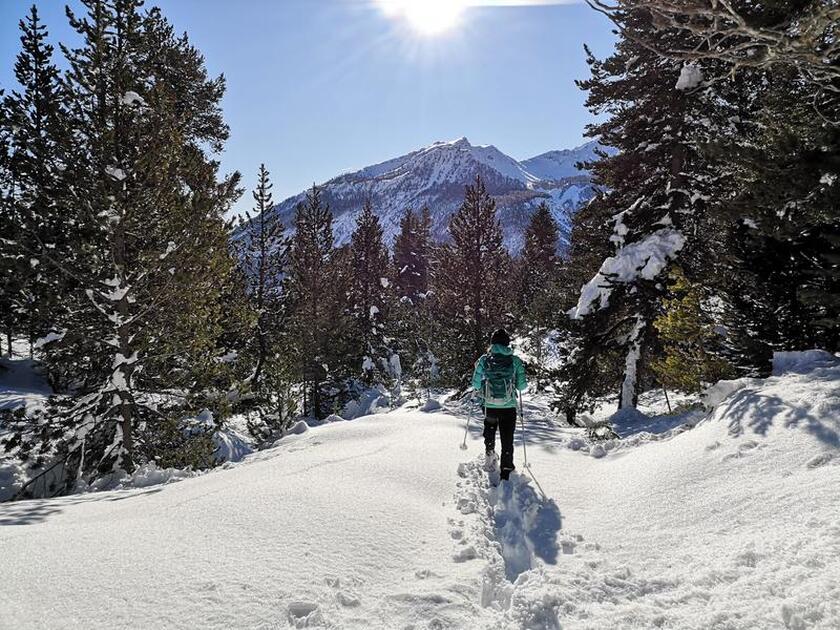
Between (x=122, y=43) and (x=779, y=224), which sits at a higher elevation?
(x=122, y=43)

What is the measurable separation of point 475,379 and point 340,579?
4.07m

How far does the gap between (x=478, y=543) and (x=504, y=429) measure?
2621mm

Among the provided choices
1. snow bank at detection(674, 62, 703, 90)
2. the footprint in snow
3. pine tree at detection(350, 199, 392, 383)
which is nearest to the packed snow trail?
the footprint in snow

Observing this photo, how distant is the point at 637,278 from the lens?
11836 millimetres

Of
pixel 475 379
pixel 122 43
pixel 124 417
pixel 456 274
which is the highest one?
pixel 122 43

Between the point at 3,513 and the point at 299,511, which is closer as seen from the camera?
the point at 299,511

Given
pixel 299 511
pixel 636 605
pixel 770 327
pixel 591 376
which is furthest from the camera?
pixel 591 376

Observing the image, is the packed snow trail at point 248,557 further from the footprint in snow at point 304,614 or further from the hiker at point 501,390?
the hiker at point 501,390

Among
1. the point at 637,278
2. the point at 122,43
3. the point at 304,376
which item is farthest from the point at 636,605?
the point at 304,376

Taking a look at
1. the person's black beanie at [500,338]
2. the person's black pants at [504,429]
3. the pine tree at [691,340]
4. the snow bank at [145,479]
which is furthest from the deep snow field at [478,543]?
the pine tree at [691,340]

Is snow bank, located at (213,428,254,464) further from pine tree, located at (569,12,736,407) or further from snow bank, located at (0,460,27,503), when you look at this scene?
pine tree, located at (569,12,736,407)

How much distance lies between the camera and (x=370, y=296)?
102 feet

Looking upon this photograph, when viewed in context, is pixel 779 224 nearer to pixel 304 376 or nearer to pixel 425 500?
pixel 425 500

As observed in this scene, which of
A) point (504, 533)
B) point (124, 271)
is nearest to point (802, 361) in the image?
point (504, 533)
